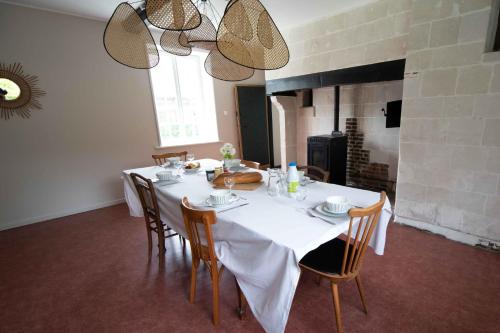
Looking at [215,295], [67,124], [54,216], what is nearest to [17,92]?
[67,124]

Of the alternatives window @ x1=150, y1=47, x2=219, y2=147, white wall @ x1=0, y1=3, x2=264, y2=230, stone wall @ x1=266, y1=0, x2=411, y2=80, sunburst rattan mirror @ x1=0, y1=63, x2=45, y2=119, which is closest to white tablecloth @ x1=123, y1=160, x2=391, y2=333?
stone wall @ x1=266, y1=0, x2=411, y2=80

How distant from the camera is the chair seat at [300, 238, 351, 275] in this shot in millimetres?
1396

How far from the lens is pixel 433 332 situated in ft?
4.75

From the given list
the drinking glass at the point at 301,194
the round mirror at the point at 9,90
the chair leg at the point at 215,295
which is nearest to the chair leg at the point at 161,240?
the chair leg at the point at 215,295

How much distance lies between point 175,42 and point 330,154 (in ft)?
8.70

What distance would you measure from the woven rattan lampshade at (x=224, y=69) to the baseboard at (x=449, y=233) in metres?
2.32

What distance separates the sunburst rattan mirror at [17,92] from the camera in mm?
2980

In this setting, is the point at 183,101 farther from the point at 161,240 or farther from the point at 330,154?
the point at 161,240

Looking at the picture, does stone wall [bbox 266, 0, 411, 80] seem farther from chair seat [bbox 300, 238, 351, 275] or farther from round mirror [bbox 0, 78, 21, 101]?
round mirror [bbox 0, 78, 21, 101]

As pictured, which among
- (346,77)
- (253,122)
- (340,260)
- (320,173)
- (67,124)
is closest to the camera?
(340,260)

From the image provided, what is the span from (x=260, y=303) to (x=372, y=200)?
3.10 ft

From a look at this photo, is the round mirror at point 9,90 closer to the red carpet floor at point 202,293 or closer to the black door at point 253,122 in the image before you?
the red carpet floor at point 202,293

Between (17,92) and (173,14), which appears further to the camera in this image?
(17,92)

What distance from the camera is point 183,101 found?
15.2 ft
